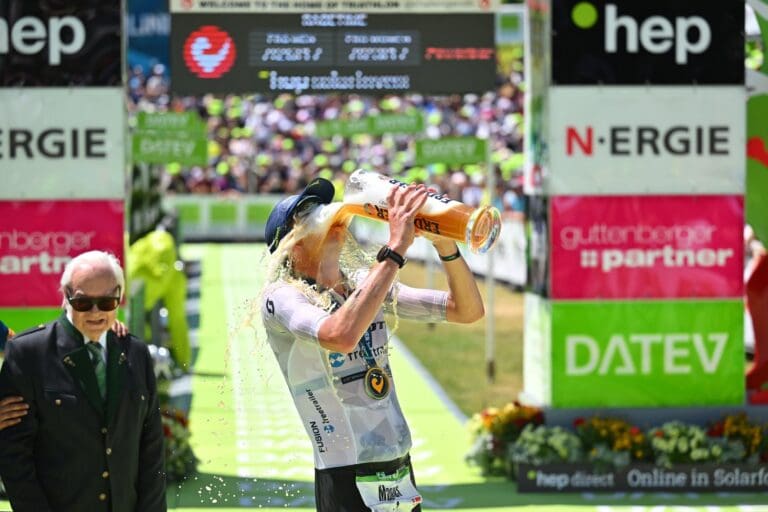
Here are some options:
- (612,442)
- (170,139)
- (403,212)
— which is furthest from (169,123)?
(403,212)

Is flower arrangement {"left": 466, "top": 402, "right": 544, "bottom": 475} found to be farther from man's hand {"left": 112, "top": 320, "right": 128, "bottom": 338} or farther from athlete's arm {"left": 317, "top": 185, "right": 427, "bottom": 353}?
athlete's arm {"left": 317, "top": 185, "right": 427, "bottom": 353}

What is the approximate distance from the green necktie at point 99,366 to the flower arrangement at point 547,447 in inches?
203

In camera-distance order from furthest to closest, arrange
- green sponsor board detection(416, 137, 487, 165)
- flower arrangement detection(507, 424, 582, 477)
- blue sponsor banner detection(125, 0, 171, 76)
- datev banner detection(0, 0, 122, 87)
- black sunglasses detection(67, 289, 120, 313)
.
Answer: green sponsor board detection(416, 137, 487, 165)
blue sponsor banner detection(125, 0, 171, 76)
flower arrangement detection(507, 424, 582, 477)
datev banner detection(0, 0, 122, 87)
black sunglasses detection(67, 289, 120, 313)

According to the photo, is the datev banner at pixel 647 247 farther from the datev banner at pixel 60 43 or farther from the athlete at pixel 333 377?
the athlete at pixel 333 377

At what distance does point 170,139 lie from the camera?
54.8 ft

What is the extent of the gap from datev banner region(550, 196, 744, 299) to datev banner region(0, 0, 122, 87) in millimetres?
3060

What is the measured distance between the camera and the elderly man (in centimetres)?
451

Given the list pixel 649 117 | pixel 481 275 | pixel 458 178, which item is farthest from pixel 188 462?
pixel 458 178

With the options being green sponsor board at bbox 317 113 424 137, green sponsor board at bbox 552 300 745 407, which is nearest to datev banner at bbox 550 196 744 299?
green sponsor board at bbox 552 300 745 407

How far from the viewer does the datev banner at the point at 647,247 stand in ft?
31.3

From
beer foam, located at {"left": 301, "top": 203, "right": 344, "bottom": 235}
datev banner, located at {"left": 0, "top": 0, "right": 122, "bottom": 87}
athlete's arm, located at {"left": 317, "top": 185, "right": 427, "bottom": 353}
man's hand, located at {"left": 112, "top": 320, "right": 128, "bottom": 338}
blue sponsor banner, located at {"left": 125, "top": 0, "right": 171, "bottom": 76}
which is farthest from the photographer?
blue sponsor banner, located at {"left": 125, "top": 0, "right": 171, "bottom": 76}

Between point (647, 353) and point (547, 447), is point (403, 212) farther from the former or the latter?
point (647, 353)

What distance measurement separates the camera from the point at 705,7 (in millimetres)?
9500

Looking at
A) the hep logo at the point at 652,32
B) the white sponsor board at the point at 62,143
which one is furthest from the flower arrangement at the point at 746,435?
the white sponsor board at the point at 62,143
